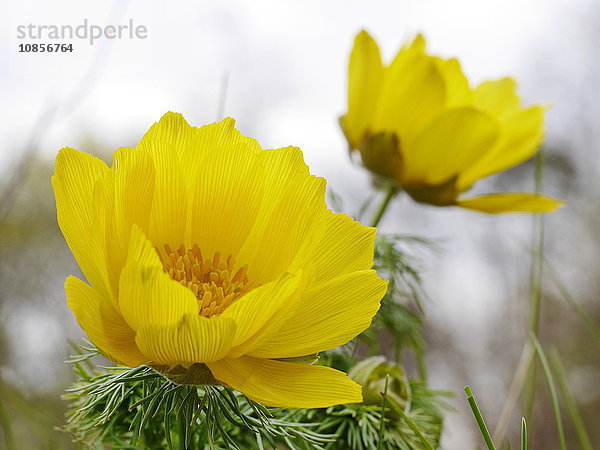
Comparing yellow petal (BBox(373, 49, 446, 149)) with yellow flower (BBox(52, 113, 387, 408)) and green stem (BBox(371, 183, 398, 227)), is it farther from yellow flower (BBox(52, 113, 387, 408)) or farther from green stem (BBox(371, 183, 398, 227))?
yellow flower (BBox(52, 113, 387, 408))

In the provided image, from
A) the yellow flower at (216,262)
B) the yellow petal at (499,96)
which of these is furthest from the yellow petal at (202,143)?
the yellow petal at (499,96)

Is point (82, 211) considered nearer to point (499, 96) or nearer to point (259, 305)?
point (259, 305)

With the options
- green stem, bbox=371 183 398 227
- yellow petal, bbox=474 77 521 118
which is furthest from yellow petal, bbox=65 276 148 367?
yellow petal, bbox=474 77 521 118

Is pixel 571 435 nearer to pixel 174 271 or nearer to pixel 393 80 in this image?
pixel 393 80

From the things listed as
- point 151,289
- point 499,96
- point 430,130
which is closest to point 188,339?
point 151,289

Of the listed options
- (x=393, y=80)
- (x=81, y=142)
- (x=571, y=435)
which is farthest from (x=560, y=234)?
(x=393, y=80)
